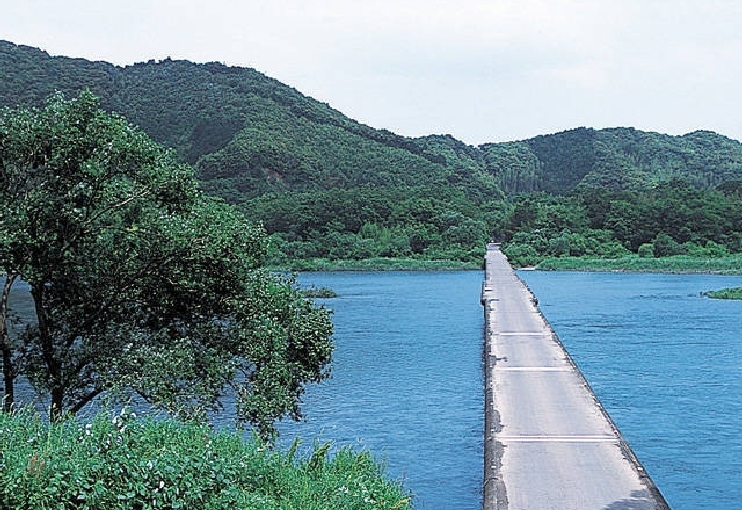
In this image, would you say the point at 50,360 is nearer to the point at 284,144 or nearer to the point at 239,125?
the point at 239,125

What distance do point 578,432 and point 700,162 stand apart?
109 metres

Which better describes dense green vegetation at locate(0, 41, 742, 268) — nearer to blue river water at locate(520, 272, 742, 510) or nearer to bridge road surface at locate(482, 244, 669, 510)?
blue river water at locate(520, 272, 742, 510)

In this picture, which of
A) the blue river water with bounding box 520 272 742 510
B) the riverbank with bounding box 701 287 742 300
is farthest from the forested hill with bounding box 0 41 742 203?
the riverbank with bounding box 701 287 742 300

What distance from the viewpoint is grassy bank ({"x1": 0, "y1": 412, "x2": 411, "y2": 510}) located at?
5508mm

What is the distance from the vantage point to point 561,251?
63000 mm

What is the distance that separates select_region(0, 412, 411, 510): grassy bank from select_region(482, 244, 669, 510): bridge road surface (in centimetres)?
141

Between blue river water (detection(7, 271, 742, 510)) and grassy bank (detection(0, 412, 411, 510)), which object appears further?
blue river water (detection(7, 271, 742, 510))

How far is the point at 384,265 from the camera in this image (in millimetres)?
59844

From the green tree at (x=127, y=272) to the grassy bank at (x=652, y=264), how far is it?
49248mm

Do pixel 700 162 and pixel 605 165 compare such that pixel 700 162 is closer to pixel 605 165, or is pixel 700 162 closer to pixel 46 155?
pixel 605 165

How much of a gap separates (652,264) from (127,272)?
52.1m

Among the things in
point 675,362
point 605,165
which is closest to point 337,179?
point 605,165

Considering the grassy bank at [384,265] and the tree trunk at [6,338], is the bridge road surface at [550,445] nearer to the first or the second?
the tree trunk at [6,338]

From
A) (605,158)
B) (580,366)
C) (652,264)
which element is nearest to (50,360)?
(580,366)
